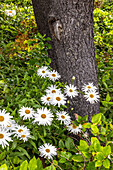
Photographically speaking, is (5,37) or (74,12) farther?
(5,37)

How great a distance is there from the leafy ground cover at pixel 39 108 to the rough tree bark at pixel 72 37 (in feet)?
0.36

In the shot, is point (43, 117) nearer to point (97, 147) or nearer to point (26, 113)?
point (26, 113)

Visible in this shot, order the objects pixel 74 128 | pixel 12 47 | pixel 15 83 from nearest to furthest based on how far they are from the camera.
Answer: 1. pixel 74 128
2. pixel 15 83
3. pixel 12 47

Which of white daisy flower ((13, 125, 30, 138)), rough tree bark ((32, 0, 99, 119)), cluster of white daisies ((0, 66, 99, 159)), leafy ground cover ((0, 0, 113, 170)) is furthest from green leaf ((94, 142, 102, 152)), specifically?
rough tree bark ((32, 0, 99, 119))

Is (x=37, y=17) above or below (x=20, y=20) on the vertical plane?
below

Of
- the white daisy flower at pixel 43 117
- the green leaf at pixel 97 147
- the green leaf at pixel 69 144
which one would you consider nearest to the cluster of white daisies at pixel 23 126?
the white daisy flower at pixel 43 117

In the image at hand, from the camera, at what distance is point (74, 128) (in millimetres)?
1663

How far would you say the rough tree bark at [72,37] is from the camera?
168 cm

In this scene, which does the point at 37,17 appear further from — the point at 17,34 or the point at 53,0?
the point at 17,34

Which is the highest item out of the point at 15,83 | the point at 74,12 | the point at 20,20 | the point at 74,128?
the point at 20,20

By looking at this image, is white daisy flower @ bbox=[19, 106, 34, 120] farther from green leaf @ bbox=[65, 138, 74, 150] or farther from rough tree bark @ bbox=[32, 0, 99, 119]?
rough tree bark @ bbox=[32, 0, 99, 119]

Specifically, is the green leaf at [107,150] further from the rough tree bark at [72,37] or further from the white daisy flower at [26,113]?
the rough tree bark at [72,37]

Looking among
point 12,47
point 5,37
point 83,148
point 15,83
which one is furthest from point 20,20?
point 83,148

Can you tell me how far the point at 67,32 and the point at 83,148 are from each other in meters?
1.12
